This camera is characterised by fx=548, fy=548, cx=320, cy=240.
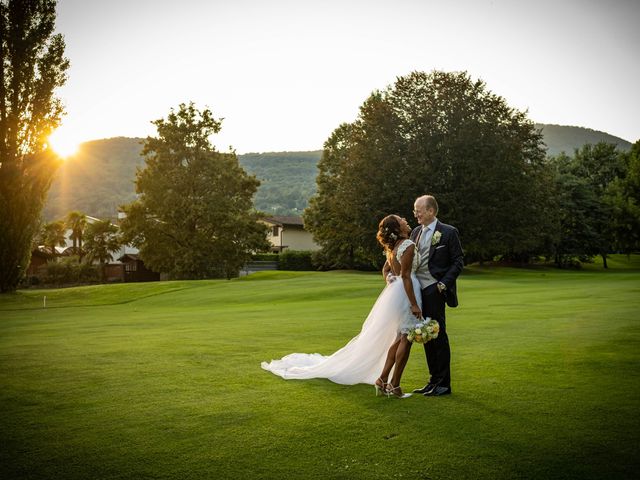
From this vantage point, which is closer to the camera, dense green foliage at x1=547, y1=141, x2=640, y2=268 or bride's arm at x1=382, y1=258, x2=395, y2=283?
bride's arm at x1=382, y1=258, x2=395, y2=283

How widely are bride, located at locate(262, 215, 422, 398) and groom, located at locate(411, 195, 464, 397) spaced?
167 mm

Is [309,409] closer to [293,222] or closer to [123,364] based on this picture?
[123,364]

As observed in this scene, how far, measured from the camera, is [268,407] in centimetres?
729

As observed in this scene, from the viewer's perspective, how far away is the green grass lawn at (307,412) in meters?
5.29

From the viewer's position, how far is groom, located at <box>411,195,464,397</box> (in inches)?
316

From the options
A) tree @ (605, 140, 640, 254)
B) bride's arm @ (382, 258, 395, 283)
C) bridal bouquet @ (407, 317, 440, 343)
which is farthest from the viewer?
tree @ (605, 140, 640, 254)

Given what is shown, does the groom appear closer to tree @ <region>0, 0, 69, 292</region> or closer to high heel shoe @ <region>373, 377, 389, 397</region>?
high heel shoe @ <region>373, 377, 389, 397</region>

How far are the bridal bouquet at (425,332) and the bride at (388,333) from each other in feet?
0.46

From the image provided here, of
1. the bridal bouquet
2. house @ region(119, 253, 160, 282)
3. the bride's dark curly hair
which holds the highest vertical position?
the bride's dark curly hair

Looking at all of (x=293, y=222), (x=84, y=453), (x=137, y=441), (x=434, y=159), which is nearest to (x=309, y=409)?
(x=137, y=441)

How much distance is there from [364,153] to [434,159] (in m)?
7.17

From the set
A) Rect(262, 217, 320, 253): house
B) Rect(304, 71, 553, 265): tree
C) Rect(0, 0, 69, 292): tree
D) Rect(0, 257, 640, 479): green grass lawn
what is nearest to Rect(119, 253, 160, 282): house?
Rect(262, 217, 320, 253): house

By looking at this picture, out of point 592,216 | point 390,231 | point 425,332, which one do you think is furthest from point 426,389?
point 592,216

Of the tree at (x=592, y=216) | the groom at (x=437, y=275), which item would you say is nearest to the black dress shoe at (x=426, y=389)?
the groom at (x=437, y=275)
